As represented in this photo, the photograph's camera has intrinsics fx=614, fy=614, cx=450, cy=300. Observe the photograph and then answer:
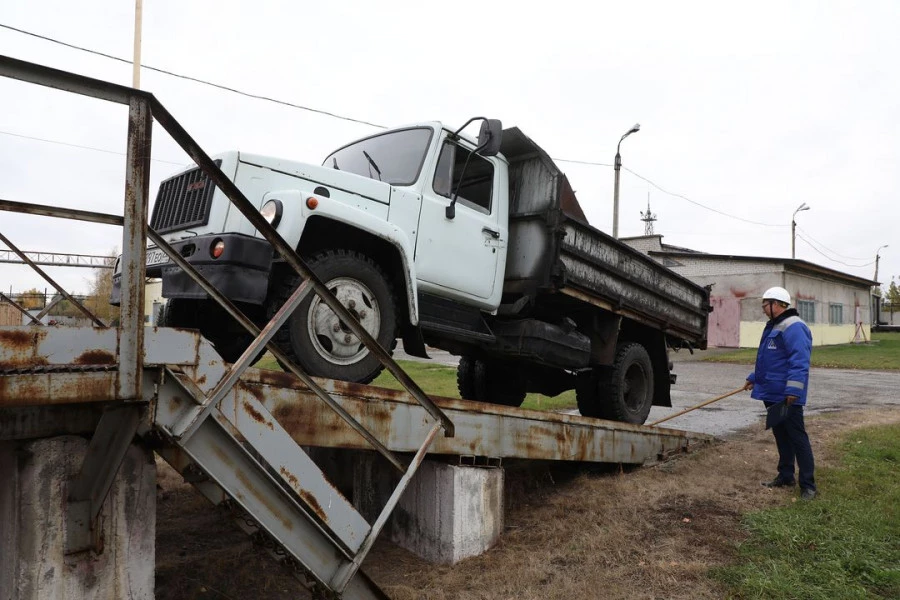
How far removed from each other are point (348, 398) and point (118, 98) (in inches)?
66.5

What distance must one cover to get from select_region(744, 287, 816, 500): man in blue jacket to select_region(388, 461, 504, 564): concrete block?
235 centimetres

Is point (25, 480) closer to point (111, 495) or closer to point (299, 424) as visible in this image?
point (111, 495)

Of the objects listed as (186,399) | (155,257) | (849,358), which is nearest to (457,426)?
(186,399)

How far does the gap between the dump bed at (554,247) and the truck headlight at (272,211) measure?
7.46ft

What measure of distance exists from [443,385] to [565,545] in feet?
23.2

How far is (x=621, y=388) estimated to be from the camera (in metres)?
6.00

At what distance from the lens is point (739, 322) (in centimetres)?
2350

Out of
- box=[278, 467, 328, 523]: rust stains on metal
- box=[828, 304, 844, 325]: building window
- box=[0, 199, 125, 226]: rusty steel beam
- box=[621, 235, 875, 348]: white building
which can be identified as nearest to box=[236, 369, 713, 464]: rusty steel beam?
box=[278, 467, 328, 523]: rust stains on metal

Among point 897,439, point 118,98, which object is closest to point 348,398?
point 118,98

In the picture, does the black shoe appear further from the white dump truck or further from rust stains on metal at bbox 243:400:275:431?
rust stains on metal at bbox 243:400:275:431

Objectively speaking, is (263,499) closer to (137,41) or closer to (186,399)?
(186,399)

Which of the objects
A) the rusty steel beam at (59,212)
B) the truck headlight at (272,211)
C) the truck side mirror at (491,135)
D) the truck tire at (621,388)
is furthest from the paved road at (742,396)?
the rusty steel beam at (59,212)

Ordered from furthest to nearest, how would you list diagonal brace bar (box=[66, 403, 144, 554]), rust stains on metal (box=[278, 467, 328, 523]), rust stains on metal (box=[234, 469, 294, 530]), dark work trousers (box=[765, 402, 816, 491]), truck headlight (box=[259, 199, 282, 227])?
dark work trousers (box=[765, 402, 816, 491]) → truck headlight (box=[259, 199, 282, 227]) → rust stains on metal (box=[278, 467, 328, 523]) → rust stains on metal (box=[234, 469, 294, 530]) → diagonal brace bar (box=[66, 403, 144, 554])

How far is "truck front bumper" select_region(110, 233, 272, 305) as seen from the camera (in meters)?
3.05
